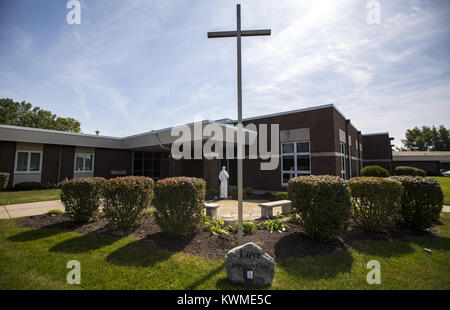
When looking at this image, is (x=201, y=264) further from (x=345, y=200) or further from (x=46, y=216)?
(x=46, y=216)

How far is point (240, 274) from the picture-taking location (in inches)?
120

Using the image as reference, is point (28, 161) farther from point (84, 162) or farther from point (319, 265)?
point (319, 265)

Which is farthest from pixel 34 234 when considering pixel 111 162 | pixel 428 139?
pixel 428 139

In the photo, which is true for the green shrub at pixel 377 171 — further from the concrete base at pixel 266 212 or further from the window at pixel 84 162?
the window at pixel 84 162

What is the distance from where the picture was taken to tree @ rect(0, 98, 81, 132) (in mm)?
33125

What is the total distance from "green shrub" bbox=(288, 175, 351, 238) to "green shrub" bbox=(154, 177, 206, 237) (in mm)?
2553

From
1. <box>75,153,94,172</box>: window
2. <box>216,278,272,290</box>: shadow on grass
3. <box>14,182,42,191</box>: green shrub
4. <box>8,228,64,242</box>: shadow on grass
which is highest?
<box>75,153,94,172</box>: window

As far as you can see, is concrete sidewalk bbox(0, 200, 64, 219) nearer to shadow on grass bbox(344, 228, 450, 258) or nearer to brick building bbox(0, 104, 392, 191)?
brick building bbox(0, 104, 392, 191)

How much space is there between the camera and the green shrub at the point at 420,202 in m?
5.35

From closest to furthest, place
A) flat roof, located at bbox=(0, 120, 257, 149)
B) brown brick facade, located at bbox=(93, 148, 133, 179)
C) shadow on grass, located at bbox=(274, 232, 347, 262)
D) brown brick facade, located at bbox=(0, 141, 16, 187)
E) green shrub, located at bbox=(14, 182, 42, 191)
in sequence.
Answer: shadow on grass, located at bbox=(274, 232, 347, 262) < flat roof, located at bbox=(0, 120, 257, 149) < green shrub, located at bbox=(14, 182, 42, 191) < brown brick facade, located at bbox=(0, 141, 16, 187) < brown brick facade, located at bbox=(93, 148, 133, 179)

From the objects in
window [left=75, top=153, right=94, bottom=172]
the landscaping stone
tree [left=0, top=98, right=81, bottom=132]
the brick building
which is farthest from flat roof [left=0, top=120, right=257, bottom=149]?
tree [left=0, top=98, right=81, bottom=132]

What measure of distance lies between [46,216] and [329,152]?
13026 mm

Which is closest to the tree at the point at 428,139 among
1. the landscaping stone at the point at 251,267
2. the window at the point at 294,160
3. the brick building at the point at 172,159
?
the brick building at the point at 172,159
